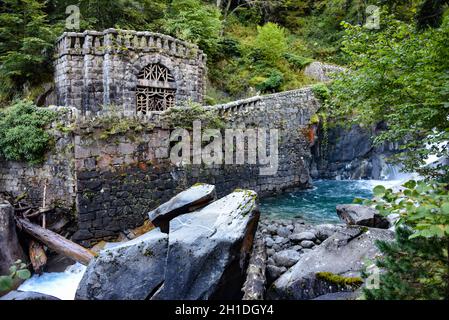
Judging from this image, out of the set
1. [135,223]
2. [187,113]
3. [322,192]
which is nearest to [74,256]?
[135,223]

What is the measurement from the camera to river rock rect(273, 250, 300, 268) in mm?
6688

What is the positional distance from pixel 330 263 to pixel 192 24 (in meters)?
16.6

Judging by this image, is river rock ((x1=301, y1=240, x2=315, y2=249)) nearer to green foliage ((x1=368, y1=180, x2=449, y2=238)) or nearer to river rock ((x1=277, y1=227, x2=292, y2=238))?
river rock ((x1=277, y1=227, x2=292, y2=238))

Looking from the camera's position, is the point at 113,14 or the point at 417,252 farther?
the point at 113,14

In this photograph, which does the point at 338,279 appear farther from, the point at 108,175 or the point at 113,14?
the point at 113,14

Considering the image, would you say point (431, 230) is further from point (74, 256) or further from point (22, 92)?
point (22, 92)

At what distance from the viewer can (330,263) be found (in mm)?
5434

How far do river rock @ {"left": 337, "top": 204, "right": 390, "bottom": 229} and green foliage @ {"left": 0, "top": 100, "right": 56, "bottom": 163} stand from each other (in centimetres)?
911

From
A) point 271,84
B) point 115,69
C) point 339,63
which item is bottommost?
point 115,69

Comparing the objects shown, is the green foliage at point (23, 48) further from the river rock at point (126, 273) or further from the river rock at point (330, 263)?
the river rock at point (330, 263)

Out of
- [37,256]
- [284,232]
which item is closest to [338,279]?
[284,232]

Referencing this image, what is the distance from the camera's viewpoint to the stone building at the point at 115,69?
43.2 ft

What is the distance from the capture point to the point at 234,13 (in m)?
29.4
